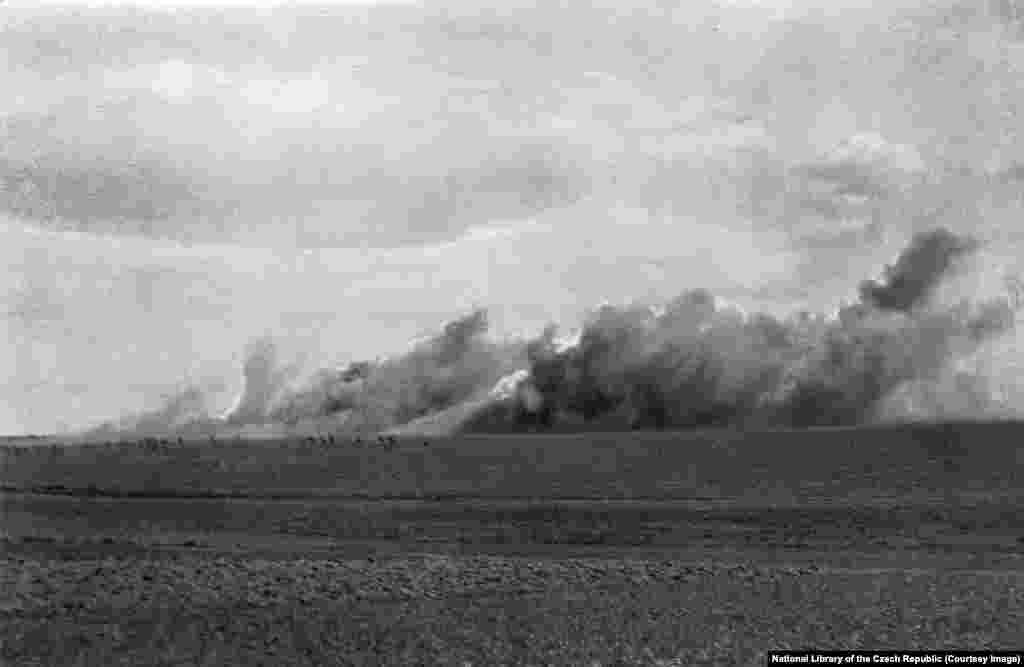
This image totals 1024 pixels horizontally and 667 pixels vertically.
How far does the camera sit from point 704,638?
1783cm

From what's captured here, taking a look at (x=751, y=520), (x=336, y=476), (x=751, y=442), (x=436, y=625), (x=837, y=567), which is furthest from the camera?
(x=751, y=442)

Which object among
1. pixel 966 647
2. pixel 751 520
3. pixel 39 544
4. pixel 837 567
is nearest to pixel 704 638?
pixel 966 647

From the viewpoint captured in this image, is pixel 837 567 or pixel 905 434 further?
pixel 905 434

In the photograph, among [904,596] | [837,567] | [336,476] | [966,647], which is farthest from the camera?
[336,476]

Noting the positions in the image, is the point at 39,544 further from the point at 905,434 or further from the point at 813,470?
the point at 905,434

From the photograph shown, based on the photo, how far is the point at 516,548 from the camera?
2948 centimetres

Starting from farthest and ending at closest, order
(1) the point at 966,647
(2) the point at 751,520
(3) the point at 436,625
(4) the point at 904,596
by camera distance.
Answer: (2) the point at 751,520
(4) the point at 904,596
(3) the point at 436,625
(1) the point at 966,647

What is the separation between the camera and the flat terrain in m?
17.7

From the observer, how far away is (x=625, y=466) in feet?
165

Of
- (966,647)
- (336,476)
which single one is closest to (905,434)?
(336,476)

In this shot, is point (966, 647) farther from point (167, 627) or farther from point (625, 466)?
point (625, 466)

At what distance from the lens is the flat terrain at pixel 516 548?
17703 millimetres

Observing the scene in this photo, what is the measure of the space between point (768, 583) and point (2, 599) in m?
11.2

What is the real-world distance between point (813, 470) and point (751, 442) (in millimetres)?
7192
